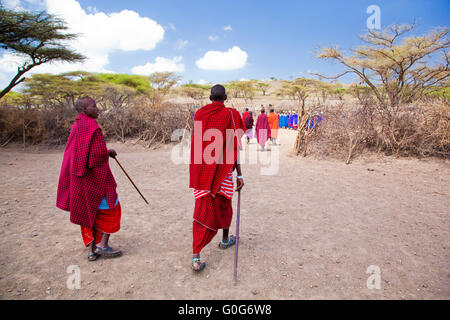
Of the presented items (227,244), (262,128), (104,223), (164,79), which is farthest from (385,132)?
(164,79)

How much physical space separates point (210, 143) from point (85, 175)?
1174mm

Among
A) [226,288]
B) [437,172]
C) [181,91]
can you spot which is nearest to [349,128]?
[437,172]

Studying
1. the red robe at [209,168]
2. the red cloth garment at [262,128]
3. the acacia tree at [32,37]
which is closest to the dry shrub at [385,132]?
the red cloth garment at [262,128]

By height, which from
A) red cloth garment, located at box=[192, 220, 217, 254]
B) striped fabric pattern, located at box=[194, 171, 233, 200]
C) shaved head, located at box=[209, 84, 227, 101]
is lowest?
red cloth garment, located at box=[192, 220, 217, 254]

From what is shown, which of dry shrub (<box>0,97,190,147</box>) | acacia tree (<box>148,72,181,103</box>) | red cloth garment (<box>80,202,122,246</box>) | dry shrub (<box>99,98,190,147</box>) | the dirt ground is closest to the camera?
the dirt ground

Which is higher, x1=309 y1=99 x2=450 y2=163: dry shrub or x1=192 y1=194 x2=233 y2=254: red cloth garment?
x1=309 y1=99 x2=450 y2=163: dry shrub

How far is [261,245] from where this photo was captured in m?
3.06

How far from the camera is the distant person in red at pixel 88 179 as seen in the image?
2.41 meters

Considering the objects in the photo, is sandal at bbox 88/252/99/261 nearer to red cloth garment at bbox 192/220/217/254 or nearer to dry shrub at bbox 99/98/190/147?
red cloth garment at bbox 192/220/217/254

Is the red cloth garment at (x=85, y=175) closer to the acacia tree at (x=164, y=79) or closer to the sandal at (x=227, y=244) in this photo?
the sandal at (x=227, y=244)

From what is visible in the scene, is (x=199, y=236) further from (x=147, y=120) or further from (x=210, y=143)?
(x=147, y=120)

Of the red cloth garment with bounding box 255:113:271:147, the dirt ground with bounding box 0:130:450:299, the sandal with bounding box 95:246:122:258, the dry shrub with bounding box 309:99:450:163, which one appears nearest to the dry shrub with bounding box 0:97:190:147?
the red cloth garment with bounding box 255:113:271:147

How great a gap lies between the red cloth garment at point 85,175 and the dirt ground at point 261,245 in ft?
1.93

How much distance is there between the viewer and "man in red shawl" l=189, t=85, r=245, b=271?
8.01 ft
